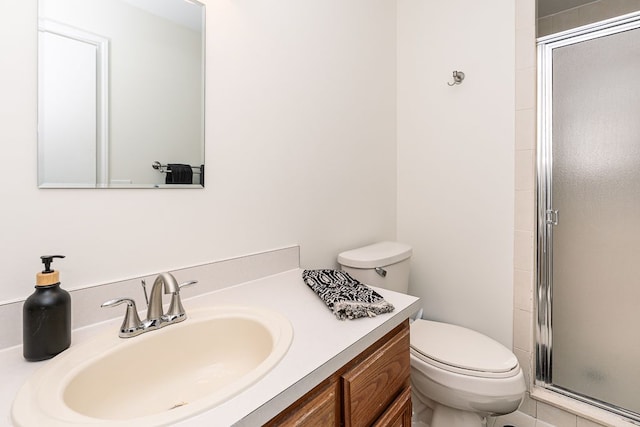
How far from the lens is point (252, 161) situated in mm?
1173

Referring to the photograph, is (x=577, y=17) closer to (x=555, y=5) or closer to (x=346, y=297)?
(x=555, y=5)

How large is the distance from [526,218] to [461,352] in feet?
2.34

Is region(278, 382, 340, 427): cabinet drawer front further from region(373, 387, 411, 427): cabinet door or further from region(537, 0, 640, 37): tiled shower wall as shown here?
region(537, 0, 640, 37): tiled shower wall

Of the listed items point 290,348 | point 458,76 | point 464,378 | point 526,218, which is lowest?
point 464,378

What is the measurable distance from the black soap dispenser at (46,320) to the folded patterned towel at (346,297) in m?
0.61

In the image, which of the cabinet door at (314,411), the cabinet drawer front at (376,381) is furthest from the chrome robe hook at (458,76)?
the cabinet door at (314,411)

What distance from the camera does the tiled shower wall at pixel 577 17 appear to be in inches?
73.5

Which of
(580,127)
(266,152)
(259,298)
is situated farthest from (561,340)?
(266,152)

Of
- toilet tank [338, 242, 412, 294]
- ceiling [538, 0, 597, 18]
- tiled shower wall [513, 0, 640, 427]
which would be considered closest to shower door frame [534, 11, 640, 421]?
tiled shower wall [513, 0, 640, 427]

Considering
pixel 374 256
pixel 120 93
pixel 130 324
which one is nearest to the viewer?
pixel 130 324

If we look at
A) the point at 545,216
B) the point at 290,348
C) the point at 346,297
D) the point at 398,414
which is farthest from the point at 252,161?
the point at 545,216

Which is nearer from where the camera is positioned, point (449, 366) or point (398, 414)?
point (398, 414)

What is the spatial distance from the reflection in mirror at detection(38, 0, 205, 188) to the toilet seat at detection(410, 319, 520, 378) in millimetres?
1130

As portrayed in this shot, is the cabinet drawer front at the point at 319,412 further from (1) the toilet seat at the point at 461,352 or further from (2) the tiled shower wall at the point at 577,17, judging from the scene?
(2) the tiled shower wall at the point at 577,17
